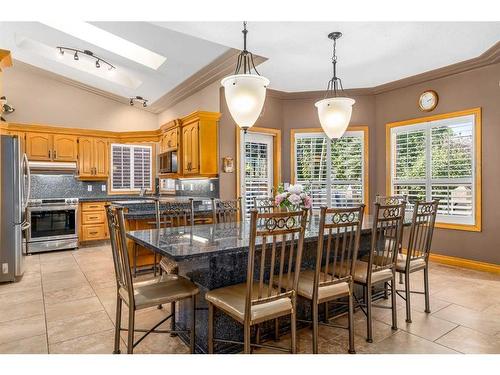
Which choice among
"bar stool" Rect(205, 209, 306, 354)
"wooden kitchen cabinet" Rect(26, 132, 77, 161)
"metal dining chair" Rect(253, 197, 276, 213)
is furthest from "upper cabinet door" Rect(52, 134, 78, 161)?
"bar stool" Rect(205, 209, 306, 354)

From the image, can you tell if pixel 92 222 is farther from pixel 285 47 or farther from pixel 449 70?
pixel 449 70

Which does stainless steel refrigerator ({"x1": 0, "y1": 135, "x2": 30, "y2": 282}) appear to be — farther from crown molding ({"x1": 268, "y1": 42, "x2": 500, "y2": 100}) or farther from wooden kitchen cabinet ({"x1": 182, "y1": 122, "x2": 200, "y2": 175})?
crown molding ({"x1": 268, "y1": 42, "x2": 500, "y2": 100})

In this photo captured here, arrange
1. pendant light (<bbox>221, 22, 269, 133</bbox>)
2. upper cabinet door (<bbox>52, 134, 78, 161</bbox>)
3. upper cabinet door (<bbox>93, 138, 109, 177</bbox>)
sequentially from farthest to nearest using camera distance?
upper cabinet door (<bbox>93, 138, 109, 177</bbox>) → upper cabinet door (<bbox>52, 134, 78, 161</bbox>) → pendant light (<bbox>221, 22, 269, 133</bbox>)

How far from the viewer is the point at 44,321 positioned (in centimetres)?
282

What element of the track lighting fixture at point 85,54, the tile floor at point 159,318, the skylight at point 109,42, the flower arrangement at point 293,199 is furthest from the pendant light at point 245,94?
the track lighting fixture at point 85,54

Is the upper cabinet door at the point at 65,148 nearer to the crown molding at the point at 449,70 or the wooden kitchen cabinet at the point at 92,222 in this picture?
the wooden kitchen cabinet at the point at 92,222

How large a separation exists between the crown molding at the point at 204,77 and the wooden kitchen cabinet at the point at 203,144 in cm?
61

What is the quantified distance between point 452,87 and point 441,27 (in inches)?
62.6

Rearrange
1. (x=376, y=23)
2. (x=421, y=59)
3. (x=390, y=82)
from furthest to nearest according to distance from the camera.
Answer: (x=390, y=82) → (x=421, y=59) → (x=376, y=23)

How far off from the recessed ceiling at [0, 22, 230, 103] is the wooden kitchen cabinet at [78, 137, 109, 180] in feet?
3.95

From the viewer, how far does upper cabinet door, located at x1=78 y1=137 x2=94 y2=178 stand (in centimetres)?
650

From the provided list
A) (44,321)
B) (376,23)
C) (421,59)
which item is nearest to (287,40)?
(376,23)

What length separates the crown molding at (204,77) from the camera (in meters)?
4.34

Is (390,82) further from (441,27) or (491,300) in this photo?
(491,300)
